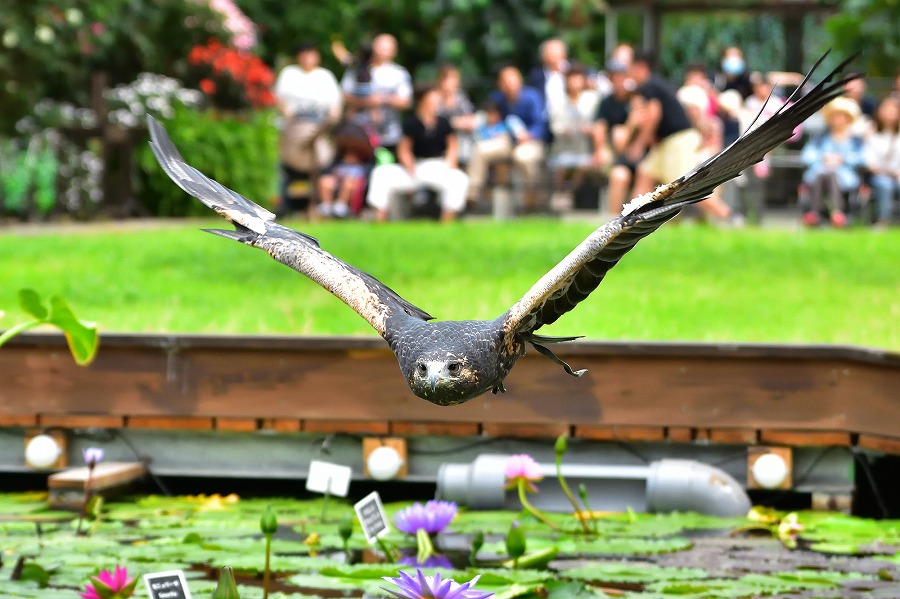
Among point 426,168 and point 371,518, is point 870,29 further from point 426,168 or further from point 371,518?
point 371,518

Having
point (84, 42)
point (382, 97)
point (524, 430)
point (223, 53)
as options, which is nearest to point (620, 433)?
point (524, 430)

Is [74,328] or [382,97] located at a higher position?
[382,97]

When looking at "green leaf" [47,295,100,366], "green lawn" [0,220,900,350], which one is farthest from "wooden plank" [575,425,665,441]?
"green leaf" [47,295,100,366]

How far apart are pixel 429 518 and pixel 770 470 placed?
1.70m

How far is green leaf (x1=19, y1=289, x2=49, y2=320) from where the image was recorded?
4.21m

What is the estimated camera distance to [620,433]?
5758 mm

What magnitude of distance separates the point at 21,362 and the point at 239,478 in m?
0.98

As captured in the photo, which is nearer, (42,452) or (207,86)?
(42,452)

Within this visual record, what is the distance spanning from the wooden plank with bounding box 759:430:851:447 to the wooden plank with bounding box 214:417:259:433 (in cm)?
191

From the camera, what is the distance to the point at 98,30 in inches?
620

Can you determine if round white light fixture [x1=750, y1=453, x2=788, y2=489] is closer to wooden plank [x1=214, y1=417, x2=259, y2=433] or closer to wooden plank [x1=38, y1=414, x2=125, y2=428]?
wooden plank [x1=214, y1=417, x2=259, y2=433]

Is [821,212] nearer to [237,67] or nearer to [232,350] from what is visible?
[237,67]

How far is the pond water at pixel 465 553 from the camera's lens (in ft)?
14.0

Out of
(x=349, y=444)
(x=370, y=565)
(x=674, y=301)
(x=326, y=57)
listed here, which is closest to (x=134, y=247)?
(x=674, y=301)
